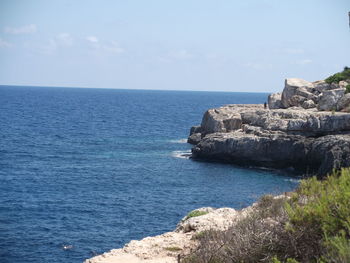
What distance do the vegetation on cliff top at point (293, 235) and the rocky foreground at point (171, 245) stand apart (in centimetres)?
231

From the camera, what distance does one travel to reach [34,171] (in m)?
55.6

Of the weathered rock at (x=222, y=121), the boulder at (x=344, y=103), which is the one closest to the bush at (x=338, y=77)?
the boulder at (x=344, y=103)

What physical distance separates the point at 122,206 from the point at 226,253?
95.4 ft

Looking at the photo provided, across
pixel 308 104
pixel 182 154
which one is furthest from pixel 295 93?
pixel 182 154

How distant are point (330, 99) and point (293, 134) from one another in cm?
792

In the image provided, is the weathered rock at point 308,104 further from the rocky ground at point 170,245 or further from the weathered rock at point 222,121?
the rocky ground at point 170,245

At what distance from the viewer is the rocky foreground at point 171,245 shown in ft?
59.1

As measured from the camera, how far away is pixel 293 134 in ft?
A: 196

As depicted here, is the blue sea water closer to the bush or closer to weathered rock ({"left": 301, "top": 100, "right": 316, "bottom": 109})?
weathered rock ({"left": 301, "top": 100, "right": 316, "bottom": 109})

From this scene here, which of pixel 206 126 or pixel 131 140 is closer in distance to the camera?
pixel 206 126

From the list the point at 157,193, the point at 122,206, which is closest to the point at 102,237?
the point at 122,206

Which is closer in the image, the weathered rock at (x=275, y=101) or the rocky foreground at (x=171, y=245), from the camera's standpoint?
the rocky foreground at (x=171, y=245)

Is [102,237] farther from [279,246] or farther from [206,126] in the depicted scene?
[206,126]

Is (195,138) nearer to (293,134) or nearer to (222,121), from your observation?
(222,121)
